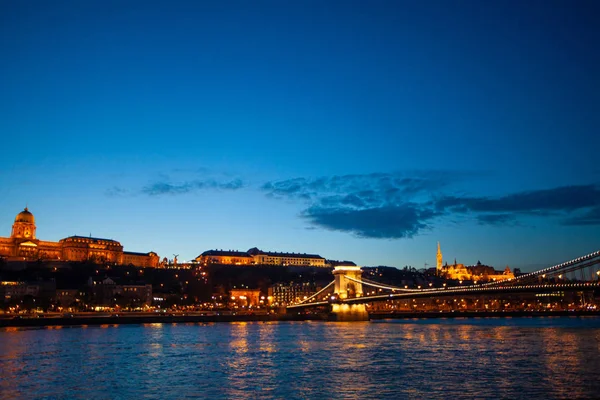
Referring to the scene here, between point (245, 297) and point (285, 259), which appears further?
point (285, 259)

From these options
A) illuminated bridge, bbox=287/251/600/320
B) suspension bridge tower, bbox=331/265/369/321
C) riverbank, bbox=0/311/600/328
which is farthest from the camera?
suspension bridge tower, bbox=331/265/369/321

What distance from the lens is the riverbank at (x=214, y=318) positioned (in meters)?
68.2

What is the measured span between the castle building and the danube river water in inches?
4010

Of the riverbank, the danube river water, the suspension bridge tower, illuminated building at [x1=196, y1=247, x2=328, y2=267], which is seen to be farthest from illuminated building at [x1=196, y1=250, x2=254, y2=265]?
the danube river water

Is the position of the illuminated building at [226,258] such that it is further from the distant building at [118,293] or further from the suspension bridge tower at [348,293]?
the suspension bridge tower at [348,293]

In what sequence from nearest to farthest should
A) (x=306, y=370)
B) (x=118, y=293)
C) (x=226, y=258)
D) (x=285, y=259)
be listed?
1. (x=306, y=370)
2. (x=118, y=293)
3. (x=226, y=258)
4. (x=285, y=259)

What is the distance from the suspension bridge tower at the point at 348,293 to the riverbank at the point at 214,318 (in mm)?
3360

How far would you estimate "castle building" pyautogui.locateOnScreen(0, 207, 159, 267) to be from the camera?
132 meters

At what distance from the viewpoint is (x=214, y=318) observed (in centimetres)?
8231

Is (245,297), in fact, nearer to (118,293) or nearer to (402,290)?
(118,293)

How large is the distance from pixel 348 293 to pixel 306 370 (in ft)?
205

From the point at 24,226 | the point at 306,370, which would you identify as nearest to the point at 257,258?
the point at 24,226

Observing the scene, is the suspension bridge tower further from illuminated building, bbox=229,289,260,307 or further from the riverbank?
illuminated building, bbox=229,289,260,307

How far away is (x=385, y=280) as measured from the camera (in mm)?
162375
